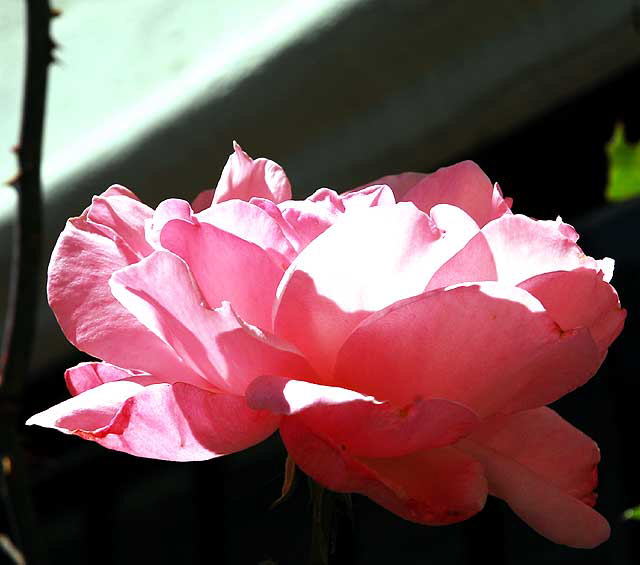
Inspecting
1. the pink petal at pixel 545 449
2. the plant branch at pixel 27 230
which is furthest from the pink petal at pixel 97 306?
the plant branch at pixel 27 230

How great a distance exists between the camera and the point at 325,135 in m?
1.10

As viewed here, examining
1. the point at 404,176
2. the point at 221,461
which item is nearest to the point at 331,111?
the point at 221,461

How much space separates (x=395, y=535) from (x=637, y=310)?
43 centimetres

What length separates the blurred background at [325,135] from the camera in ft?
3.51

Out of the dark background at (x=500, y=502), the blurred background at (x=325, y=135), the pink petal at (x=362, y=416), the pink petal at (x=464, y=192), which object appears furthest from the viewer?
the dark background at (x=500, y=502)

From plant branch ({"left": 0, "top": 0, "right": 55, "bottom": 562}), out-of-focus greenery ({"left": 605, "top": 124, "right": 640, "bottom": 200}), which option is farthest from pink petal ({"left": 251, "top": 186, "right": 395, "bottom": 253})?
out-of-focus greenery ({"left": 605, "top": 124, "right": 640, "bottom": 200})

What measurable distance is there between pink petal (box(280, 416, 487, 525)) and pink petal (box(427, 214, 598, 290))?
0.06m

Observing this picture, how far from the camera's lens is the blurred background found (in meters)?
1.07

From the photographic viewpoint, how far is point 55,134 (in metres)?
1.39

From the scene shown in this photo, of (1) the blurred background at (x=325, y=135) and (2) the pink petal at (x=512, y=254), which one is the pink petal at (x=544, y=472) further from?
(1) the blurred background at (x=325, y=135)

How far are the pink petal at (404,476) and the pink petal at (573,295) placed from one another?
0.06 meters

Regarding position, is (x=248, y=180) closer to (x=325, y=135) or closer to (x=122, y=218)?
(x=122, y=218)

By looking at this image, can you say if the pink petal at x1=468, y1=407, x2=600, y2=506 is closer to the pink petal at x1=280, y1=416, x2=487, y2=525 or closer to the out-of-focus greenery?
the pink petal at x1=280, y1=416, x2=487, y2=525

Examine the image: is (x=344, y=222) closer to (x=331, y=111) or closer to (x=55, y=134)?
(x=331, y=111)
